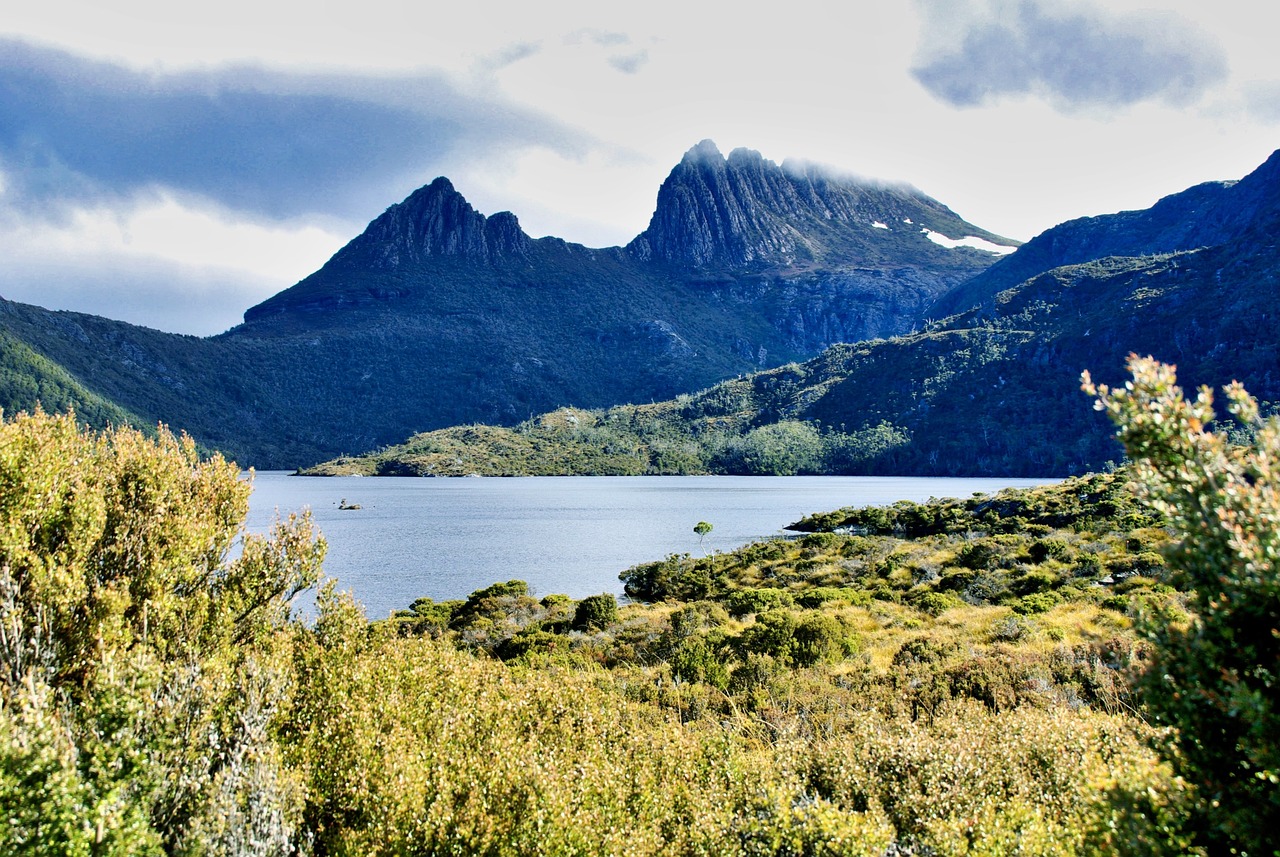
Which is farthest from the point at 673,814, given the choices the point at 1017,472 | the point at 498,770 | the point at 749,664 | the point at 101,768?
the point at 1017,472

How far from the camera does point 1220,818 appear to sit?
3.96 meters

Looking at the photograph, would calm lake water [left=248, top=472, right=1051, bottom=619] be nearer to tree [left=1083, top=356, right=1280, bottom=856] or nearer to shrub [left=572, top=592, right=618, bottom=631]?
shrub [left=572, top=592, right=618, bottom=631]

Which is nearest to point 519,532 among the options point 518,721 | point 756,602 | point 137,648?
point 756,602

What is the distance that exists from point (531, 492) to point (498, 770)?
465 ft

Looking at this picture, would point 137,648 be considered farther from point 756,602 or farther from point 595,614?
point 756,602

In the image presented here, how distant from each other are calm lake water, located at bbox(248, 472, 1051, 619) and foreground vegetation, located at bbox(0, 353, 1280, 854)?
9.05 metres

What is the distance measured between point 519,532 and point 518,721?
69142mm

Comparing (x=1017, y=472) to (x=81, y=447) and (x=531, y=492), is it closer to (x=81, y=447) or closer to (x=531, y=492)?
(x=531, y=492)

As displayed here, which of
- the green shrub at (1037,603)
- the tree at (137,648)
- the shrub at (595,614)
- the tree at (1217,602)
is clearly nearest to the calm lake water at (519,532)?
the tree at (137,648)

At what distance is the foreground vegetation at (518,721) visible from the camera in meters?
4.02

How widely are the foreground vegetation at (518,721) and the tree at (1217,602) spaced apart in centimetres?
2

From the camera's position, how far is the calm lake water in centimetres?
5178

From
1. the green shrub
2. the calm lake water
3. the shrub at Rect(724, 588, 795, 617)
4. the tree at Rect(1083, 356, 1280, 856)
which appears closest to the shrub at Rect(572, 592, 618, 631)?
the shrub at Rect(724, 588, 795, 617)

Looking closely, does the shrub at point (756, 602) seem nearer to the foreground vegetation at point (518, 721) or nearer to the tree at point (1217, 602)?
the foreground vegetation at point (518, 721)
